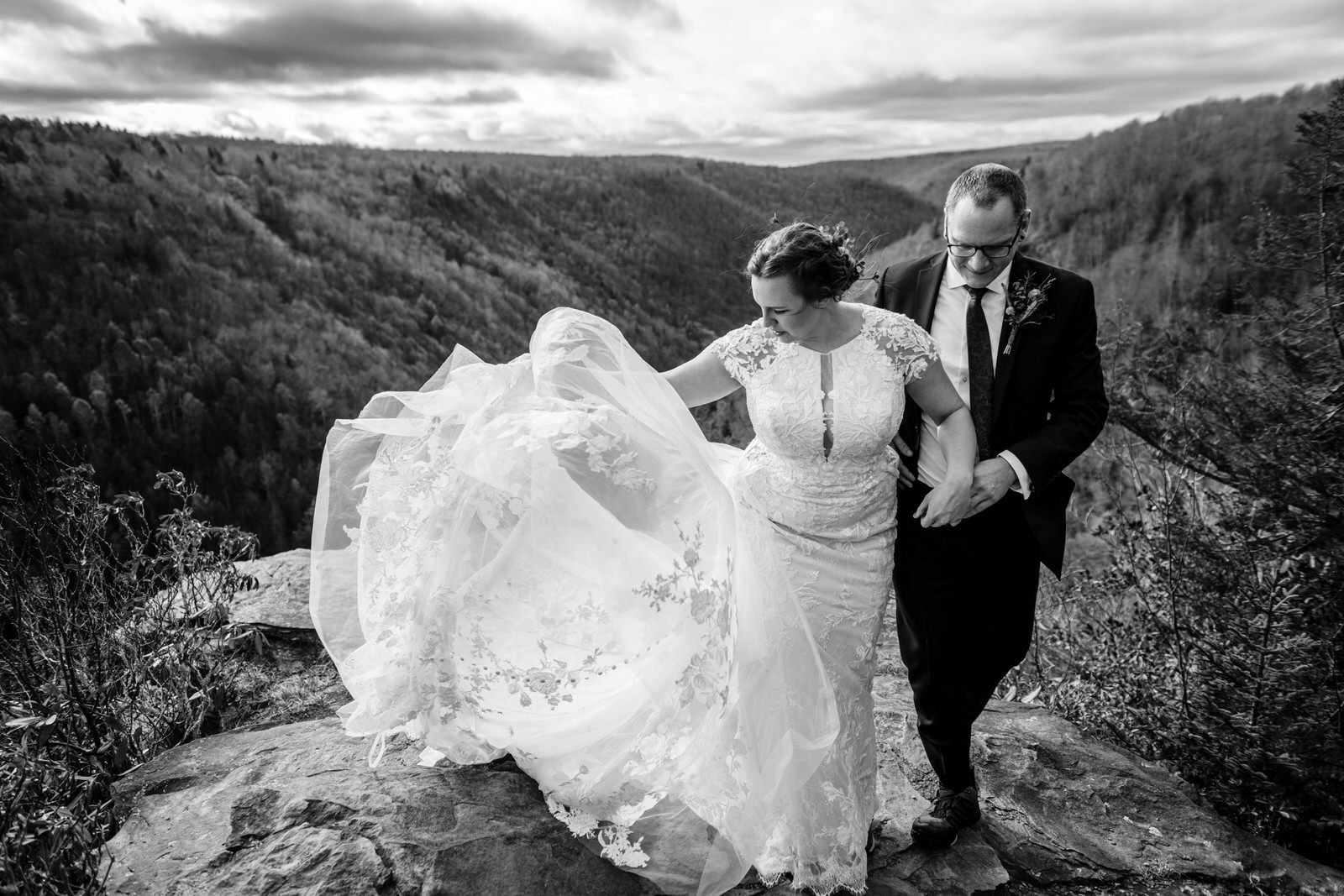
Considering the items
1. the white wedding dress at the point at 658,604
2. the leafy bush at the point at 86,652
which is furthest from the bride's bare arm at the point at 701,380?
the leafy bush at the point at 86,652

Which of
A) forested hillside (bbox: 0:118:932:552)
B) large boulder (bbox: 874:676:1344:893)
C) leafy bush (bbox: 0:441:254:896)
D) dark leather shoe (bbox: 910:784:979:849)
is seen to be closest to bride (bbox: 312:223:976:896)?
dark leather shoe (bbox: 910:784:979:849)

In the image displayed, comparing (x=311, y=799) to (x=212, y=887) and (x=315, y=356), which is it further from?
(x=315, y=356)

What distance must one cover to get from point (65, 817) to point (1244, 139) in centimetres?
3226

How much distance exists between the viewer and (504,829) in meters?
2.47

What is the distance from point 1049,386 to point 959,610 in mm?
866

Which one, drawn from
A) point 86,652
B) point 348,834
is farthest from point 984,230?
point 86,652

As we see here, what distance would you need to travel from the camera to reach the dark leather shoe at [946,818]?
9.57 feet

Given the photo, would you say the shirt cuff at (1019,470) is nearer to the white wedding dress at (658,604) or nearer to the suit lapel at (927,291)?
the white wedding dress at (658,604)

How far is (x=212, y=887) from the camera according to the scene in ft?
7.34

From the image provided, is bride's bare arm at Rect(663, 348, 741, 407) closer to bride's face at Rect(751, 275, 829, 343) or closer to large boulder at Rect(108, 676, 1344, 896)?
bride's face at Rect(751, 275, 829, 343)

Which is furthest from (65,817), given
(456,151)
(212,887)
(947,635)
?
(456,151)

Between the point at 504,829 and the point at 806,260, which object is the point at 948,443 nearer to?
the point at 806,260

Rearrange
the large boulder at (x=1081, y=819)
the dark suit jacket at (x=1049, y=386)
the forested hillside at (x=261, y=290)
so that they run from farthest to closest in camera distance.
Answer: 1. the forested hillside at (x=261, y=290)
2. the large boulder at (x=1081, y=819)
3. the dark suit jacket at (x=1049, y=386)

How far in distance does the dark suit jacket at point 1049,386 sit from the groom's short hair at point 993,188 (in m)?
0.27
